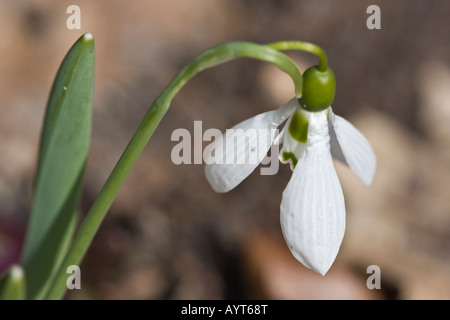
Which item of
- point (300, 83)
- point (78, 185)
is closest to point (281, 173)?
point (78, 185)

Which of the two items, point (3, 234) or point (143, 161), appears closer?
point (3, 234)

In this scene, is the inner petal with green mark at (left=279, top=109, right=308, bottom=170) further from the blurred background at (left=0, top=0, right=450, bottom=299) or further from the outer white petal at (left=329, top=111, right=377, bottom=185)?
the blurred background at (left=0, top=0, right=450, bottom=299)

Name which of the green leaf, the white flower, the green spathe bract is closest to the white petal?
the white flower

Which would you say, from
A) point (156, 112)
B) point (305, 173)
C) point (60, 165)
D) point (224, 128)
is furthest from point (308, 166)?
point (224, 128)

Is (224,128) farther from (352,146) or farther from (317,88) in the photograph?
(317,88)
